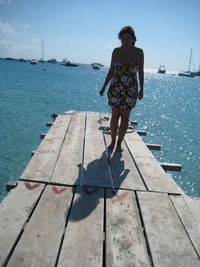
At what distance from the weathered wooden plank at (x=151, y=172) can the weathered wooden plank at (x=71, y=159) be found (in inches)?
41.2

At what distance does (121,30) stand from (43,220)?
360 cm

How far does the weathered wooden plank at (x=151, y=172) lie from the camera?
12.0 feet

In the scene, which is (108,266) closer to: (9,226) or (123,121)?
(9,226)

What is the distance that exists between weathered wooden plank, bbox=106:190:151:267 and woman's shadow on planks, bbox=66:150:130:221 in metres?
0.11

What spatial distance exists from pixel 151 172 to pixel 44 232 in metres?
2.20

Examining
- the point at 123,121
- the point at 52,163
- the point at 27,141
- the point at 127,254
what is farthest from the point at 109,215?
the point at 27,141

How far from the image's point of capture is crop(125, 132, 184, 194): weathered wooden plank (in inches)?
144

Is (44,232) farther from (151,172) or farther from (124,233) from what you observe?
(151,172)

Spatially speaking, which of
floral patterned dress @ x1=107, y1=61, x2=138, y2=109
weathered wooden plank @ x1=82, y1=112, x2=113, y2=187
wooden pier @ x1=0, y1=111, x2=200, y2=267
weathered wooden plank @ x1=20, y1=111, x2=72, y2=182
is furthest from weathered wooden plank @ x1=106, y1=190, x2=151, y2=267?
floral patterned dress @ x1=107, y1=61, x2=138, y2=109

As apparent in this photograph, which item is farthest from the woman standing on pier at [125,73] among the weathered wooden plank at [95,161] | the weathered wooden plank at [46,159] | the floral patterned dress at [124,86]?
the weathered wooden plank at [46,159]

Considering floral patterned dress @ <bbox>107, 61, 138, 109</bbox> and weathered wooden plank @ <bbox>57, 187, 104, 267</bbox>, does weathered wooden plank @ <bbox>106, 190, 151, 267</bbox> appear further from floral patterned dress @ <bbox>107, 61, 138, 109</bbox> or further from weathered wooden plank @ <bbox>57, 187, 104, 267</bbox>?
floral patterned dress @ <bbox>107, 61, 138, 109</bbox>

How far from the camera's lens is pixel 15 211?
9.17 ft

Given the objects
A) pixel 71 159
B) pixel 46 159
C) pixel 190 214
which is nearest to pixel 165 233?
pixel 190 214

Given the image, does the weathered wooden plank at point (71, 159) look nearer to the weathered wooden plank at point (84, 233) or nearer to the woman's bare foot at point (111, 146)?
the weathered wooden plank at point (84, 233)
